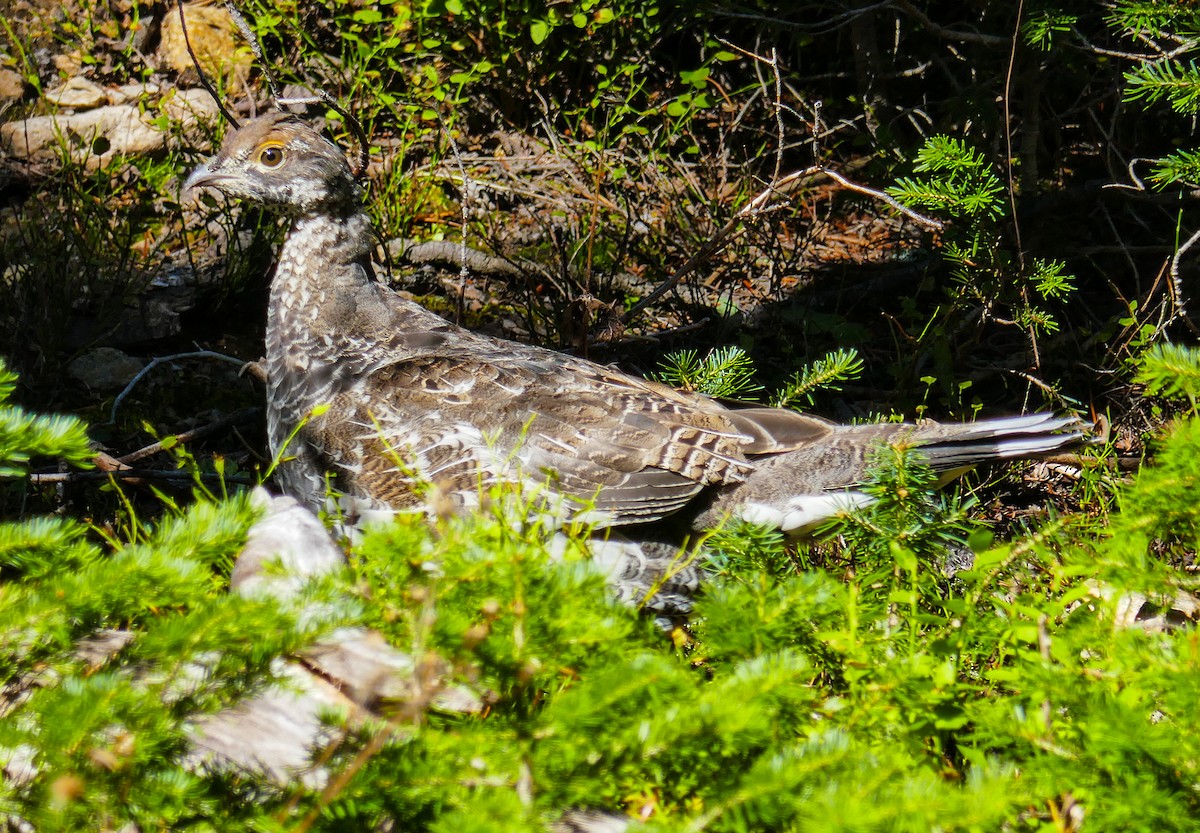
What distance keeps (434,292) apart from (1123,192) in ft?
12.5

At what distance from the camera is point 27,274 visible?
220 inches

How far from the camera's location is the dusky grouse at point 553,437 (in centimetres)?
398

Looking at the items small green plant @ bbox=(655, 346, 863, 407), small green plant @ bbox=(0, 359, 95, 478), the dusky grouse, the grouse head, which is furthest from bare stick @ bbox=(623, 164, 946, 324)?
small green plant @ bbox=(0, 359, 95, 478)

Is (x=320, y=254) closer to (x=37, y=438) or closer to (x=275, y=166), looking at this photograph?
(x=275, y=166)

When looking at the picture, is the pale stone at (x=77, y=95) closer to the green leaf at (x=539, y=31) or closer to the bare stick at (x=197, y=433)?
the green leaf at (x=539, y=31)

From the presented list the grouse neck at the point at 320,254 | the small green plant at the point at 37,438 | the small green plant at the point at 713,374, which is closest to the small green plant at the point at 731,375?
the small green plant at the point at 713,374

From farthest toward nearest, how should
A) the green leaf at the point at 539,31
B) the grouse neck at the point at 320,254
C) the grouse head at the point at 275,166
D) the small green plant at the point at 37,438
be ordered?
1. the green leaf at the point at 539,31
2. the grouse neck at the point at 320,254
3. the grouse head at the point at 275,166
4. the small green plant at the point at 37,438

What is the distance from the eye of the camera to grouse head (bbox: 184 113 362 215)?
4.75m

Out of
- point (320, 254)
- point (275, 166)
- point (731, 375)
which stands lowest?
point (731, 375)

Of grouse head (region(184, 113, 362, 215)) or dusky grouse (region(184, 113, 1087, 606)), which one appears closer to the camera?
dusky grouse (region(184, 113, 1087, 606))

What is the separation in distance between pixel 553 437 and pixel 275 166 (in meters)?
1.80

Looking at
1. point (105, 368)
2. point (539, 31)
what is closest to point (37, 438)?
point (105, 368)

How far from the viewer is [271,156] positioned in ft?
15.6

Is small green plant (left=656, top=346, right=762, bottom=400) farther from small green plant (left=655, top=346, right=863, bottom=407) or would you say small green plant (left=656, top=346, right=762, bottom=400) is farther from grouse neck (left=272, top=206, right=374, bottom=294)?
grouse neck (left=272, top=206, right=374, bottom=294)
